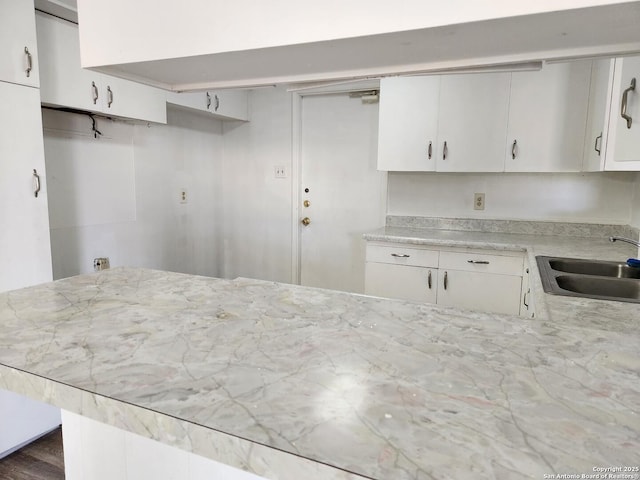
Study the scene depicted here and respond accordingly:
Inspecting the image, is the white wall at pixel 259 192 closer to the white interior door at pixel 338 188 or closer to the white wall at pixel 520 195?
the white interior door at pixel 338 188

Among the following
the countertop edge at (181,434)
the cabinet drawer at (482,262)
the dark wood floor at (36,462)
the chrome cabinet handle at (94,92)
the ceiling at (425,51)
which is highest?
the chrome cabinet handle at (94,92)

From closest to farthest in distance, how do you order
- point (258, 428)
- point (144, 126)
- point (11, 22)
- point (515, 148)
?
point (258, 428) < point (11, 22) < point (515, 148) < point (144, 126)

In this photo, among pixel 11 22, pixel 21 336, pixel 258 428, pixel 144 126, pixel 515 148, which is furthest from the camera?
pixel 144 126

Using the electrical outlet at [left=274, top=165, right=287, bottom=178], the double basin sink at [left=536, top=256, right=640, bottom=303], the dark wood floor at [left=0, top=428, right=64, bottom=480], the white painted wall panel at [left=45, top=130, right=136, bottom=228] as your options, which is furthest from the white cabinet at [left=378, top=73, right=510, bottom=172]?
the dark wood floor at [left=0, top=428, right=64, bottom=480]

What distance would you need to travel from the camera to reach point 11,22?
1.83m

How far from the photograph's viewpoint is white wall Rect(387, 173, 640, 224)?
276cm

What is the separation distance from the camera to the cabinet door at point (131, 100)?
97.2 inches

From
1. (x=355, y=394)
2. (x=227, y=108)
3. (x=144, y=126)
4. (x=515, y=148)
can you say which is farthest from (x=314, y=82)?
(x=227, y=108)

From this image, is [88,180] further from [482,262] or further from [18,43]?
[482,262]

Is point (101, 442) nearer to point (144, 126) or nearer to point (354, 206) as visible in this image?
point (144, 126)

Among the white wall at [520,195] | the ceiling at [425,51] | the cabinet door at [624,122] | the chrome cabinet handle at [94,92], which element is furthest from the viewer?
the white wall at [520,195]

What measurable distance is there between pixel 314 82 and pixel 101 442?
102cm

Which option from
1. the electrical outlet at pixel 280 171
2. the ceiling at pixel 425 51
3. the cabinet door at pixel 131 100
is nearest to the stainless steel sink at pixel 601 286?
the ceiling at pixel 425 51

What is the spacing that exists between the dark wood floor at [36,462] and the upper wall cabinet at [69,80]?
69.8 inches
